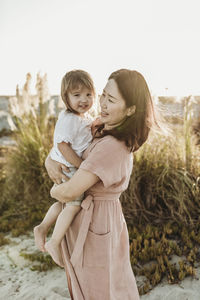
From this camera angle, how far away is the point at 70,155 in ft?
6.46

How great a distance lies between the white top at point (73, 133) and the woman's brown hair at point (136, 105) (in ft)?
1.05

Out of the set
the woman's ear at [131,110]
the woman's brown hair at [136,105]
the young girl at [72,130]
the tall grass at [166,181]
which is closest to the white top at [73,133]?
the young girl at [72,130]

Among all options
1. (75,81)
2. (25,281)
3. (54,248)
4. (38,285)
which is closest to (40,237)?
(54,248)

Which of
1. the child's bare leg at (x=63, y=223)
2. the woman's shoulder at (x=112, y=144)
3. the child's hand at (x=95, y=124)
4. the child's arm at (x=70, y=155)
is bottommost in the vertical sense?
the child's bare leg at (x=63, y=223)

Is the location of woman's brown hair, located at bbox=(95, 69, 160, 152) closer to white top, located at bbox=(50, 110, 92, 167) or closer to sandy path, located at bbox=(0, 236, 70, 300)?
white top, located at bbox=(50, 110, 92, 167)

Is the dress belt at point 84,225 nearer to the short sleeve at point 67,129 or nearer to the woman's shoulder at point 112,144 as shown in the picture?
the woman's shoulder at point 112,144

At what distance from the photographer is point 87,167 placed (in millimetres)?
1617

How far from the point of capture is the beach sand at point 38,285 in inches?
116

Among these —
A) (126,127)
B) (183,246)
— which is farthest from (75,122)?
(183,246)

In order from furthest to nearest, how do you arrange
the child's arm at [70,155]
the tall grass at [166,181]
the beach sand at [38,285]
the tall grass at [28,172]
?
1. the tall grass at [28,172]
2. the tall grass at [166,181]
3. the beach sand at [38,285]
4. the child's arm at [70,155]

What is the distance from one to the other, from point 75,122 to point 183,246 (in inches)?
96.4

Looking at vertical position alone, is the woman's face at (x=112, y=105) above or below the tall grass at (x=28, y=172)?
above

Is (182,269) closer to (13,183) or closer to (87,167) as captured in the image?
(87,167)

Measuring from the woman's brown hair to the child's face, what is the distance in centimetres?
39
